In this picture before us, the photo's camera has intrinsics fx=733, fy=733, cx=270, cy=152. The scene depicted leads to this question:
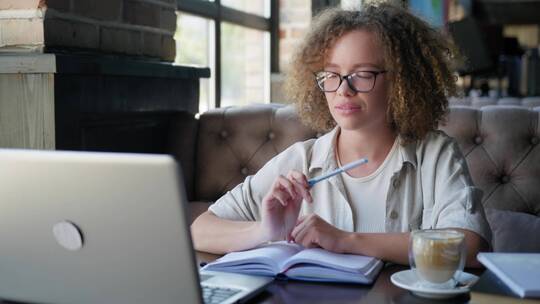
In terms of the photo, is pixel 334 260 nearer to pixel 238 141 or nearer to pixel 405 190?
pixel 405 190

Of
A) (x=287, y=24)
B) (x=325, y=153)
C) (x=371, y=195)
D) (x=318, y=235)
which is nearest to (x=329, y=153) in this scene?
(x=325, y=153)

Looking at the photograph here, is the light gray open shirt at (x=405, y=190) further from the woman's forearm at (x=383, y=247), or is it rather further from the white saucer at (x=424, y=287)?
the white saucer at (x=424, y=287)

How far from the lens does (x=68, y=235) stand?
91 centimetres

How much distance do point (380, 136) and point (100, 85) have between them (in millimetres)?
766

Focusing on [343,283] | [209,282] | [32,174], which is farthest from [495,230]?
[32,174]

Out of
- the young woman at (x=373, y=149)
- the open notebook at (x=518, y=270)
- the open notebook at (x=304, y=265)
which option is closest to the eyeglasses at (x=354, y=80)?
the young woman at (x=373, y=149)

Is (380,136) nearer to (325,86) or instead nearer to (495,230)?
(325,86)

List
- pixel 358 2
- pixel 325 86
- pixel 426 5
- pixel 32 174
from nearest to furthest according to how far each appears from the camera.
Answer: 1. pixel 32 174
2. pixel 325 86
3. pixel 358 2
4. pixel 426 5

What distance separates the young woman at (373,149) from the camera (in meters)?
1.43

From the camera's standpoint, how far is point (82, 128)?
186cm

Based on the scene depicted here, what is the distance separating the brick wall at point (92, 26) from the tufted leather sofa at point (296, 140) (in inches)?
11.7

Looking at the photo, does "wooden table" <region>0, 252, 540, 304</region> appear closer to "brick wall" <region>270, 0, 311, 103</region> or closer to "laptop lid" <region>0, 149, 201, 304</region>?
"laptop lid" <region>0, 149, 201, 304</region>

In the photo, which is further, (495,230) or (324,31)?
(495,230)

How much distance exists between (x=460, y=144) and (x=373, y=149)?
20.8 inches
